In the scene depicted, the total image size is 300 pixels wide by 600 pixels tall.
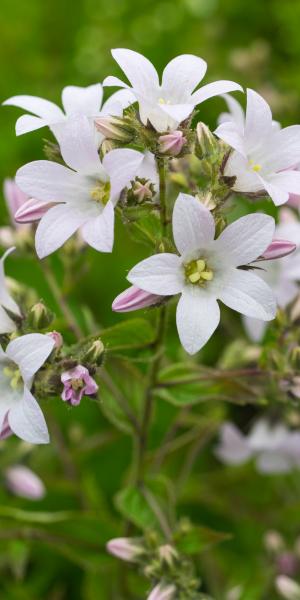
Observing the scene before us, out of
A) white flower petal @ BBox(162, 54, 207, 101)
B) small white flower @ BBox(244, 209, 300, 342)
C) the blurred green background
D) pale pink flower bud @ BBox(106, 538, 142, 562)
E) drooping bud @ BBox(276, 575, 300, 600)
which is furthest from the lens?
the blurred green background

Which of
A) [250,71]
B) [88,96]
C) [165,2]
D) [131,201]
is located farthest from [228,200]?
[165,2]

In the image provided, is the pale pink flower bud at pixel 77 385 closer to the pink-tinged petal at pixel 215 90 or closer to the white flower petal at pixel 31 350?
the white flower petal at pixel 31 350

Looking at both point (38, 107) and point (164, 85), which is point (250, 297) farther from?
point (38, 107)

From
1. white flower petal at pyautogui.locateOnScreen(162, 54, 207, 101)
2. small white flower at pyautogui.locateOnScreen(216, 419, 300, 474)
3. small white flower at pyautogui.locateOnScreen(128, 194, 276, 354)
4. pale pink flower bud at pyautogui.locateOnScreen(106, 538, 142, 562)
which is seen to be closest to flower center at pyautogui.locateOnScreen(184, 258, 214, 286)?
small white flower at pyautogui.locateOnScreen(128, 194, 276, 354)

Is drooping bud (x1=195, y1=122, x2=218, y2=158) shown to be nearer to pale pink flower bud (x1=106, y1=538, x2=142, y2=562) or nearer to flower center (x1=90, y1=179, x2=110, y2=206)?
flower center (x1=90, y1=179, x2=110, y2=206)

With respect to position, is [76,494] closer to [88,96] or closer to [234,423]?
[234,423]

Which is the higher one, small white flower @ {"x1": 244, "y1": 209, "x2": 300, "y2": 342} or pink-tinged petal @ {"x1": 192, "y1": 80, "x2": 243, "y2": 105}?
pink-tinged petal @ {"x1": 192, "y1": 80, "x2": 243, "y2": 105}

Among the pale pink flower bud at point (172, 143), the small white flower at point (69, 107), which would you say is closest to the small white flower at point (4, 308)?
the small white flower at point (69, 107)
